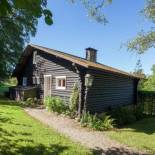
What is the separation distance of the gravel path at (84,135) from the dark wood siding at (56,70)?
2367 mm

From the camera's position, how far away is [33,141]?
8.69 meters

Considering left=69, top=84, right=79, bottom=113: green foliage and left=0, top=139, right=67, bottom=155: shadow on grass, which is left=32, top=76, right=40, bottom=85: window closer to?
left=69, top=84, right=79, bottom=113: green foliage

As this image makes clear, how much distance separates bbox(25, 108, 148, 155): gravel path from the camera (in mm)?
8680

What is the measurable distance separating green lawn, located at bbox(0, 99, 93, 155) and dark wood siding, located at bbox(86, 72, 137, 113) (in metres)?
4.82

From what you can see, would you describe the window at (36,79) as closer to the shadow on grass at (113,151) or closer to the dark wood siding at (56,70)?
the dark wood siding at (56,70)

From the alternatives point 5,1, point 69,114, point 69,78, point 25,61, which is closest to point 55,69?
point 69,78

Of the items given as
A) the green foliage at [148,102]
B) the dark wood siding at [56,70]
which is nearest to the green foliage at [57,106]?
the dark wood siding at [56,70]

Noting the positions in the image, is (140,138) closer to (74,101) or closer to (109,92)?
(74,101)

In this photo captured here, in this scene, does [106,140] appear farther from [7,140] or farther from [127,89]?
[127,89]

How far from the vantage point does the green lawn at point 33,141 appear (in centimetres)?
767

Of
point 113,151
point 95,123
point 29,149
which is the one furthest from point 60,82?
point 29,149

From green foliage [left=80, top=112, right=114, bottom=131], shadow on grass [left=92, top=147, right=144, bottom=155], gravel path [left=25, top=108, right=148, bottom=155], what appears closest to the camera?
shadow on grass [left=92, top=147, right=144, bottom=155]

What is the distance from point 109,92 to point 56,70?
411cm

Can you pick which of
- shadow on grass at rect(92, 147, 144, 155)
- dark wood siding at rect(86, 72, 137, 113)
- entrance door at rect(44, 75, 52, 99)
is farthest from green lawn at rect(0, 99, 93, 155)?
entrance door at rect(44, 75, 52, 99)
